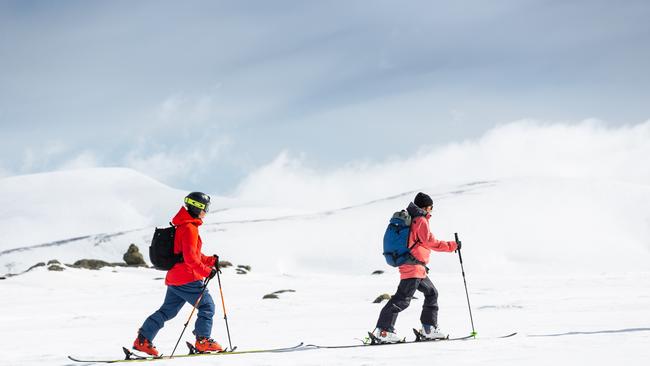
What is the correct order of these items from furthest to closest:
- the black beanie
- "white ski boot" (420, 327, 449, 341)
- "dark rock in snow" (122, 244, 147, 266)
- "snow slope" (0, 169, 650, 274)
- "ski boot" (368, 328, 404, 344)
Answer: "snow slope" (0, 169, 650, 274), "dark rock in snow" (122, 244, 147, 266), the black beanie, "white ski boot" (420, 327, 449, 341), "ski boot" (368, 328, 404, 344)

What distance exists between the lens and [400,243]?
817 centimetres

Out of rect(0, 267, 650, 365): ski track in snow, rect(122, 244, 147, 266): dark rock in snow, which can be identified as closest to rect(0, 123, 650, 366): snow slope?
rect(0, 267, 650, 365): ski track in snow

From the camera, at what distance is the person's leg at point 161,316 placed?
761cm

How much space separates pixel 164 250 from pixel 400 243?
2.69 meters

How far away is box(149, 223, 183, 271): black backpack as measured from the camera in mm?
7496

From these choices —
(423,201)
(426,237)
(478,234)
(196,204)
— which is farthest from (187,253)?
(478,234)

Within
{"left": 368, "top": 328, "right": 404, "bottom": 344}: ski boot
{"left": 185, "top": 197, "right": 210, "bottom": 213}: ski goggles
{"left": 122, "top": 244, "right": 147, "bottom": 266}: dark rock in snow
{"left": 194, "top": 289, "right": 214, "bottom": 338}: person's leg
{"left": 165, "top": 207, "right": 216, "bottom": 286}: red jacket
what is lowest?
{"left": 368, "top": 328, "right": 404, "bottom": 344}: ski boot

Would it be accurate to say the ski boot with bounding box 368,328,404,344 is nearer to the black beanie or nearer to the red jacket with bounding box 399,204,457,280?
the red jacket with bounding box 399,204,457,280

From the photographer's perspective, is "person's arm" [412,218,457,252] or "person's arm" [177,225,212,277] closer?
"person's arm" [177,225,212,277]

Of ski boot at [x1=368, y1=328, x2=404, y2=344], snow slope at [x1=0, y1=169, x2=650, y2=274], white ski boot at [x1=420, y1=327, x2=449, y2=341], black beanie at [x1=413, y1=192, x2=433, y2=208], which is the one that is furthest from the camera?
snow slope at [x1=0, y1=169, x2=650, y2=274]

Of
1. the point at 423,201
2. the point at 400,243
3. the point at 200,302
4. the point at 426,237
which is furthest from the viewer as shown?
the point at 423,201

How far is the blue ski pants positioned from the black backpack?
31cm

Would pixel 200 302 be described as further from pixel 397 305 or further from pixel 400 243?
pixel 400 243

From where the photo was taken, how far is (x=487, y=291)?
19516mm
